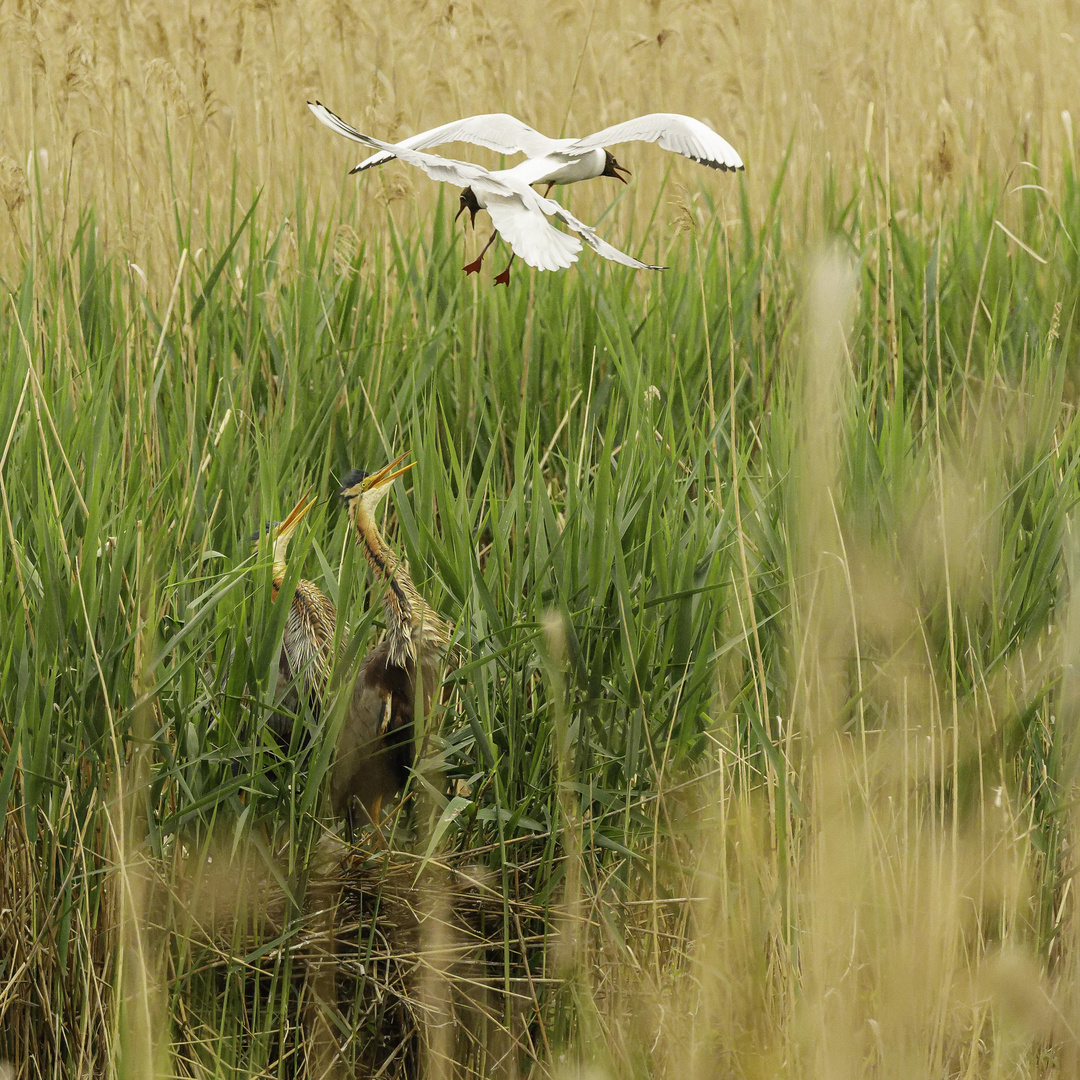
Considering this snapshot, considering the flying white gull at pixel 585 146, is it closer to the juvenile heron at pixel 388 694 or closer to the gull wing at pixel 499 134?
the gull wing at pixel 499 134

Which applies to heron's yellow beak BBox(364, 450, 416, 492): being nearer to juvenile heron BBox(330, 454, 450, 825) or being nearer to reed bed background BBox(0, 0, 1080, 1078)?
juvenile heron BBox(330, 454, 450, 825)

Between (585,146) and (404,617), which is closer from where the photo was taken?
(585,146)

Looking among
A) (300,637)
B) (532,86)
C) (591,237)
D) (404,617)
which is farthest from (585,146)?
(532,86)

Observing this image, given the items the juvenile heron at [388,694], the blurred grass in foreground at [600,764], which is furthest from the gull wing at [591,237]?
the juvenile heron at [388,694]

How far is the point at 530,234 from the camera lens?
46.1 inches

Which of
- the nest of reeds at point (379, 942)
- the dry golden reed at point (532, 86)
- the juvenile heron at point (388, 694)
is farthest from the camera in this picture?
the dry golden reed at point (532, 86)

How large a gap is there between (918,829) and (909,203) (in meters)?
2.71

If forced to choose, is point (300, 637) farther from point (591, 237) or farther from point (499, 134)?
point (591, 237)

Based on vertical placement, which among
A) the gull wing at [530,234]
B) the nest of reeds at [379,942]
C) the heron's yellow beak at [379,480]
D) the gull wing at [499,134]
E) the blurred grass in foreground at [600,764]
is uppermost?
the gull wing at [499,134]

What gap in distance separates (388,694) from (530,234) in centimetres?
83

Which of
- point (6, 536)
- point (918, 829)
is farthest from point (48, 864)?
point (918, 829)

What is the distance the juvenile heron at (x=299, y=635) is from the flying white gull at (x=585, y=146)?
0.62 m

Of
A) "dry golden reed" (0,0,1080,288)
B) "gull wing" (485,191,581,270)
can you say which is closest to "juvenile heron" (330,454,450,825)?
"gull wing" (485,191,581,270)

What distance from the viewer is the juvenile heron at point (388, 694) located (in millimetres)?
1761
